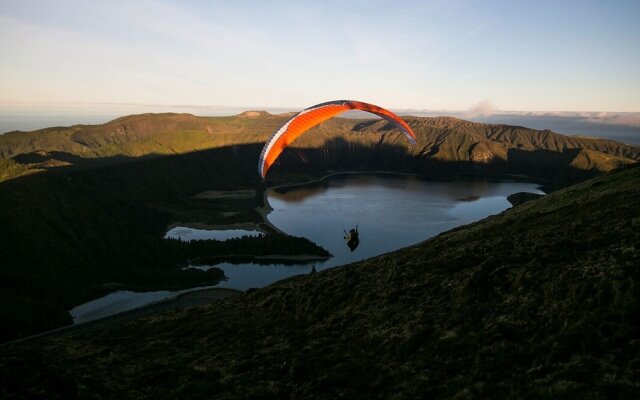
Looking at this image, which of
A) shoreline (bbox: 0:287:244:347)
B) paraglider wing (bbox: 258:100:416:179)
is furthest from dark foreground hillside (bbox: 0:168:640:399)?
shoreline (bbox: 0:287:244:347)

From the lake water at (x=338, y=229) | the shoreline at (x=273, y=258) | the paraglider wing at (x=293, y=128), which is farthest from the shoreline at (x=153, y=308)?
the paraglider wing at (x=293, y=128)

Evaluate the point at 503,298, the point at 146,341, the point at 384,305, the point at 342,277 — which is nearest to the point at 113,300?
the point at 146,341

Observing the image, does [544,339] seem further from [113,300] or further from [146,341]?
[113,300]

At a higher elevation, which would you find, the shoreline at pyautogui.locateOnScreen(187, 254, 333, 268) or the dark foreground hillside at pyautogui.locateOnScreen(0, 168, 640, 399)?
the dark foreground hillside at pyautogui.locateOnScreen(0, 168, 640, 399)

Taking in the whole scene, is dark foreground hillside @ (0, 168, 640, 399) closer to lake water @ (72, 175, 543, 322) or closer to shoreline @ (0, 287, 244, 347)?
shoreline @ (0, 287, 244, 347)

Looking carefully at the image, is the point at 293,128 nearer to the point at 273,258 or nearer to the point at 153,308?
the point at 153,308

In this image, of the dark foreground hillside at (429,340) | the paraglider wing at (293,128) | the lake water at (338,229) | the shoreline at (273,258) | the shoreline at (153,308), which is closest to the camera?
the dark foreground hillside at (429,340)

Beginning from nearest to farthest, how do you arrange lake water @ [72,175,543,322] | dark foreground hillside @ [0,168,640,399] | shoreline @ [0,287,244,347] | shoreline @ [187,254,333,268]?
dark foreground hillside @ [0,168,640,399] → shoreline @ [0,287,244,347] → lake water @ [72,175,543,322] → shoreline @ [187,254,333,268]

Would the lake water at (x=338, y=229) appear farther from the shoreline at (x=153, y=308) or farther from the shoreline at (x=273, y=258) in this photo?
the shoreline at (x=153, y=308)
